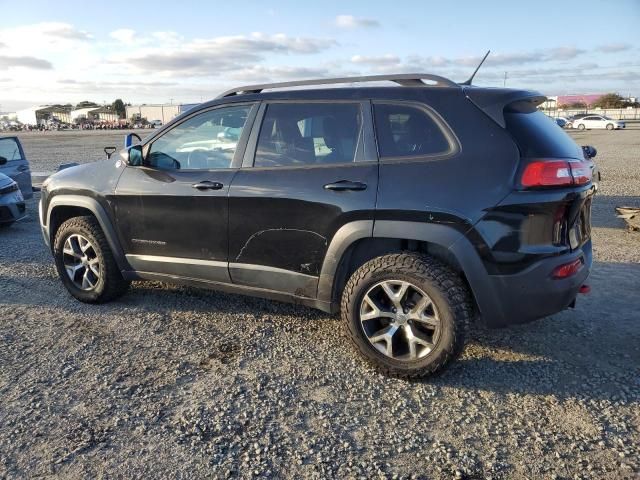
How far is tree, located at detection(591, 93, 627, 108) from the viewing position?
84994mm

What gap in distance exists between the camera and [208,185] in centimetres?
390

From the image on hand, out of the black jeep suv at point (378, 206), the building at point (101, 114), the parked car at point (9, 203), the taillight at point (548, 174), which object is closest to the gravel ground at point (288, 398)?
the black jeep suv at point (378, 206)

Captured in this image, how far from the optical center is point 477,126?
3.16 meters

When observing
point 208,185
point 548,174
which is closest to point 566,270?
point 548,174

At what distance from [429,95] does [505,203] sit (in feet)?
2.84

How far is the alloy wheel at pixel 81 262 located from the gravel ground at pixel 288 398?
219 mm

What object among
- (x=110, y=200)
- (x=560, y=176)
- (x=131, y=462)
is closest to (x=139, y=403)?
(x=131, y=462)

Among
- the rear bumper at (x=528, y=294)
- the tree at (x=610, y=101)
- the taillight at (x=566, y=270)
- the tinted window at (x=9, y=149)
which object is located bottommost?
the rear bumper at (x=528, y=294)

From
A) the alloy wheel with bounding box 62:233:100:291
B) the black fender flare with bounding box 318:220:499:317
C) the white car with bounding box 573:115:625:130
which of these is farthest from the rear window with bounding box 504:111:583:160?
the white car with bounding box 573:115:625:130

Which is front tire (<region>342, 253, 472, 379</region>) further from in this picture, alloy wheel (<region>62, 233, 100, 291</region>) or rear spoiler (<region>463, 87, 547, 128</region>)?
alloy wheel (<region>62, 233, 100, 291</region>)

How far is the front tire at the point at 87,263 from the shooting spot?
178 inches

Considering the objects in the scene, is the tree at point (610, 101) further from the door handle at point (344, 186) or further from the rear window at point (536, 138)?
the door handle at point (344, 186)

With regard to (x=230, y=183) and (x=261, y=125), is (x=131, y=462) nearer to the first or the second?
(x=230, y=183)

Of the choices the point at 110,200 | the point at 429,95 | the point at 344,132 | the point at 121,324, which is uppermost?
the point at 429,95
